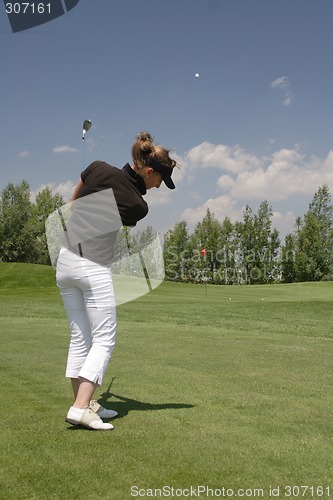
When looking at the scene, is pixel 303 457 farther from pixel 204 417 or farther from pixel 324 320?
pixel 324 320

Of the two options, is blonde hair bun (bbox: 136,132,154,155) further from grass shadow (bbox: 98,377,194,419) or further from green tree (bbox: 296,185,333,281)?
green tree (bbox: 296,185,333,281)

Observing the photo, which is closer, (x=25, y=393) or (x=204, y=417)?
(x=204, y=417)

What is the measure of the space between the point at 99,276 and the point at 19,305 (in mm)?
17152

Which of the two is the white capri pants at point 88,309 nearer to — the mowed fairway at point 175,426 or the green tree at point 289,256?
the mowed fairway at point 175,426

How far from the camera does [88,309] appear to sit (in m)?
4.11

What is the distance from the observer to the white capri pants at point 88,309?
4.04 meters

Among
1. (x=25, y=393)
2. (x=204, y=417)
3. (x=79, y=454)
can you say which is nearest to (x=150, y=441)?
(x=79, y=454)

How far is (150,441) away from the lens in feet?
10.9

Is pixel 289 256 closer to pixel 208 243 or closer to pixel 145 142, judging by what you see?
pixel 208 243

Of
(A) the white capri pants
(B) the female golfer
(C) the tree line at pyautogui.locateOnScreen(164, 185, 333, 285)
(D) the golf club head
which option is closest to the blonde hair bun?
(B) the female golfer

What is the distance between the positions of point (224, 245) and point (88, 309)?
6636 centimetres

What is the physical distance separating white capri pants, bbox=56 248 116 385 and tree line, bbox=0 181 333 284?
205 ft

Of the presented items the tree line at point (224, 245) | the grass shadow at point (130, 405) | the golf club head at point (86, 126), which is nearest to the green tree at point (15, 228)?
the tree line at point (224, 245)

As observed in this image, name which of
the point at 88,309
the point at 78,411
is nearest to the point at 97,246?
the point at 88,309
